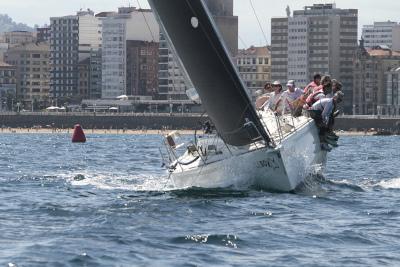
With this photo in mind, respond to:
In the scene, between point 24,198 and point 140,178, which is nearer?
point 24,198

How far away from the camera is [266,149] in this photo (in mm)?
27250

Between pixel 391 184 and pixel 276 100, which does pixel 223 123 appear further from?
pixel 391 184

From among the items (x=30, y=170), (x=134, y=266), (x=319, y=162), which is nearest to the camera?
(x=134, y=266)

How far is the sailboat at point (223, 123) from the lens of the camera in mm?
27484

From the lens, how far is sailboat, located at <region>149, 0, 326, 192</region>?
2748cm

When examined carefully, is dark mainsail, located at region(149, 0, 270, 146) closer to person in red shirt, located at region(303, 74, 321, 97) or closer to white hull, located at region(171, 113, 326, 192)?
white hull, located at region(171, 113, 326, 192)

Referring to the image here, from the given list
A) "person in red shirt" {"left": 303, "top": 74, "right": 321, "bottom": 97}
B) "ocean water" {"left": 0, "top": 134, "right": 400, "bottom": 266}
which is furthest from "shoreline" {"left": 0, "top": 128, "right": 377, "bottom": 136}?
"ocean water" {"left": 0, "top": 134, "right": 400, "bottom": 266}

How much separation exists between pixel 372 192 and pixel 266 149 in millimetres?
4835

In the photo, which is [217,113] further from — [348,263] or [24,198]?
[348,263]

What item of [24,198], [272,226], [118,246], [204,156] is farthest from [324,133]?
[118,246]

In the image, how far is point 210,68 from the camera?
28.0 metres

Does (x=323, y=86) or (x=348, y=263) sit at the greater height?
(x=323, y=86)

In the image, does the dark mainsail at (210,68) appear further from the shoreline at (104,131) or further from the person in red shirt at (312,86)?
the shoreline at (104,131)

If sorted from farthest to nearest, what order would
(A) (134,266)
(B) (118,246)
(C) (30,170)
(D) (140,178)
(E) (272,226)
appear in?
(C) (30,170) → (D) (140,178) → (E) (272,226) → (B) (118,246) → (A) (134,266)
